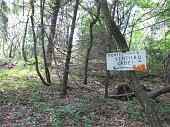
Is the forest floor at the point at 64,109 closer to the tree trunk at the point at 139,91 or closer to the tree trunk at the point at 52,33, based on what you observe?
the tree trunk at the point at 52,33

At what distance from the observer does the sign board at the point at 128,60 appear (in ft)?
14.8

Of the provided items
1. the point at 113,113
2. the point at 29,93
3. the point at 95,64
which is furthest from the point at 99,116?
the point at 95,64

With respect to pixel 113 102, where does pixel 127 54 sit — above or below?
above

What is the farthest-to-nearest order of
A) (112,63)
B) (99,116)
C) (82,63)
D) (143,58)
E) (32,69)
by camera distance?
(32,69) → (82,63) → (99,116) → (112,63) → (143,58)

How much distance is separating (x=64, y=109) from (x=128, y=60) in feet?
11.8

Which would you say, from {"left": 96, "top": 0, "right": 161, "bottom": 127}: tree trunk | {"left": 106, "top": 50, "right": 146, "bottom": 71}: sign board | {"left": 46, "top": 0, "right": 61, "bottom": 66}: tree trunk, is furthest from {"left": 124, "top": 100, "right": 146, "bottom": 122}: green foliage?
{"left": 106, "top": 50, "right": 146, "bottom": 71}: sign board

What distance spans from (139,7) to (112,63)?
10.3m

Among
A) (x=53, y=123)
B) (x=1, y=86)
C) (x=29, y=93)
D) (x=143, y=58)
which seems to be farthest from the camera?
(x=1, y=86)

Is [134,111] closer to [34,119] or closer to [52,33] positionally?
[34,119]

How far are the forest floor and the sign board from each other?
7.54 feet

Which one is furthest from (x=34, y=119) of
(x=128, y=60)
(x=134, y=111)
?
(x=128, y=60)

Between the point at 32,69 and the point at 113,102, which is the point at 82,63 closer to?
the point at 32,69

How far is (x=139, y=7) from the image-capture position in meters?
14.7

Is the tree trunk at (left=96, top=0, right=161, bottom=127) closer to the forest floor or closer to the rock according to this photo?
the forest floor
